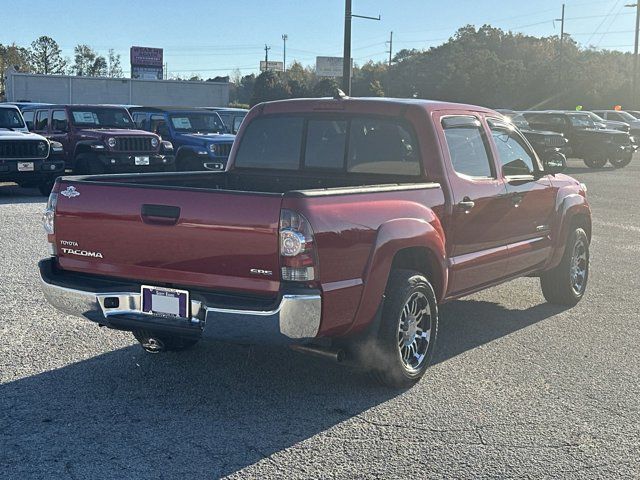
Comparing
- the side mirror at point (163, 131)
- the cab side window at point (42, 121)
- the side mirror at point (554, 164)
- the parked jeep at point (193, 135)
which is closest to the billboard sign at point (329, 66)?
the parked jeep at point (193, 135)

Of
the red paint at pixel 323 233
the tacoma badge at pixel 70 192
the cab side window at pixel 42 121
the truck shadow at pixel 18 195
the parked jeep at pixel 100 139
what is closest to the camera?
the red paint at pixel 323 233

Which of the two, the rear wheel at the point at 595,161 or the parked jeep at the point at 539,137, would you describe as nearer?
the parked jeep at the point at 539,137

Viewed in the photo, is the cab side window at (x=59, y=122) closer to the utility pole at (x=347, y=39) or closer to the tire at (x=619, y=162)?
the utility pole at (x=347, y=39)

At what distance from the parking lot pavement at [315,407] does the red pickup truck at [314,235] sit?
0.38 metres

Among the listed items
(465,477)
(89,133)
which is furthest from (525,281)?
(89,133)

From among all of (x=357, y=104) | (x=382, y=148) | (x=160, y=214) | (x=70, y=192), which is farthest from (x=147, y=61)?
(x=160, y=214)

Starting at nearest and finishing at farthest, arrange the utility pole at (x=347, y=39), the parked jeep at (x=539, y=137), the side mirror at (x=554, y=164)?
the side mirror at (x=554, y=164), the parked jeep at (x=539, y=137), the utility pole at (x=347, y=39)

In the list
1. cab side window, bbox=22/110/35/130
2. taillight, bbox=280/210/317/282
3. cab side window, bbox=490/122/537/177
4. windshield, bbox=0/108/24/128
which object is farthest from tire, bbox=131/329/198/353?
cab side window, bbox=22/110/35/130

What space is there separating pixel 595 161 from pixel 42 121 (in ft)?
61.0

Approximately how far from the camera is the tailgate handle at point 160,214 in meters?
4.59

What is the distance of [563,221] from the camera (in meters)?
7.51

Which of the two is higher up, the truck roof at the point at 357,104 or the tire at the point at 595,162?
the truck roof at the point at 357,104

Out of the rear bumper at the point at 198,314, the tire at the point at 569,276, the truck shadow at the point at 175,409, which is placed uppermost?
the rear bumper at the point at 198,314

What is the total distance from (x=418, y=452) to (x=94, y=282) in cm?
219
